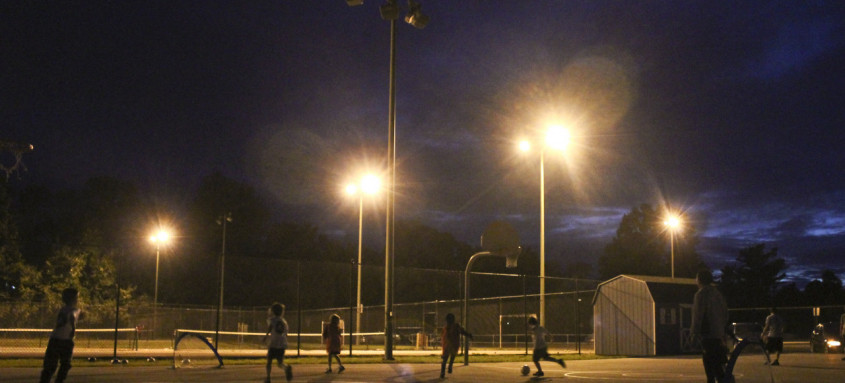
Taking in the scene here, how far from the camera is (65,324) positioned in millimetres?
11992

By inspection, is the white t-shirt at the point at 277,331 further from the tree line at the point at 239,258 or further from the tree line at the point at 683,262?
the tree line at the point at 683,262

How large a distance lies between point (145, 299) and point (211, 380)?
1835 inches

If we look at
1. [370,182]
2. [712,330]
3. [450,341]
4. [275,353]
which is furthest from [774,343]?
[370,182]

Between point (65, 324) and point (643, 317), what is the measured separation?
28710 mm

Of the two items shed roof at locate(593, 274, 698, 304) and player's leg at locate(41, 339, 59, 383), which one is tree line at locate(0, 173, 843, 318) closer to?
shed roof at locate(593, 274, 698, 304)

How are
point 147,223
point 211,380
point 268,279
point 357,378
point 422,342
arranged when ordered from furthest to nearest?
point 147,223, point 268,279, point 422,342, point 357,378, point 211,380

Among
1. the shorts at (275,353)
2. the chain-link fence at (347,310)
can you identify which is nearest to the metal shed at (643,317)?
the chain-link fence at (347,310)

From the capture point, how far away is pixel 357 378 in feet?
55.8

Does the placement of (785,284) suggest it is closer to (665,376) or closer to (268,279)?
(268,279)

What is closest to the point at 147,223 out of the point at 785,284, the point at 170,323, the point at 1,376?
the point at 170,323

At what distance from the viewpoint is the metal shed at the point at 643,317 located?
35.7m

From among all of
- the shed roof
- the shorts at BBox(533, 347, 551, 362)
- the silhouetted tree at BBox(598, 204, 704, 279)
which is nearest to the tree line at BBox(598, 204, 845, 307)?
the silhouetted tree at BBox(598, 204, 704, 279)

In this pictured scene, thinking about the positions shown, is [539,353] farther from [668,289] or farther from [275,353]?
[668,289]

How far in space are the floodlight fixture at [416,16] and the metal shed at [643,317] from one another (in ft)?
58.1
